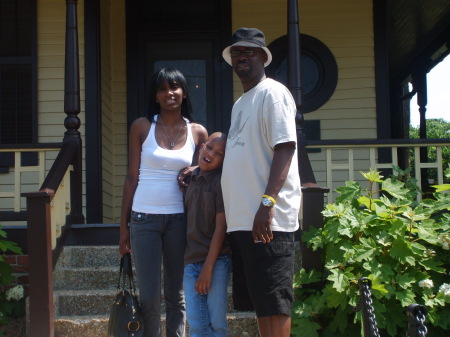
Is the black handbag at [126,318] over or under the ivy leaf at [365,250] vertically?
under

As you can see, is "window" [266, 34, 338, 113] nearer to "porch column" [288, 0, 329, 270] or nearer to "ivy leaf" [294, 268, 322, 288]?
"porch column" [288, 0, 329, 270]

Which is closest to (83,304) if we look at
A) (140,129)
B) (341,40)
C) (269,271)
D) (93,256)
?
(93,256)

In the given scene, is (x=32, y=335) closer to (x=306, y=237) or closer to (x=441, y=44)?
(x=306, y=237)

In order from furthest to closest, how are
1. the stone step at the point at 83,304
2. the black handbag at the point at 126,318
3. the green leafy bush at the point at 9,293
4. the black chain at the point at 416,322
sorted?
1. the green leafy bush at the point at 9,293
2. the stone step at the point at 83,304
3. the black handbag at the point at 126,318
4. the black chain at the point at 416,322

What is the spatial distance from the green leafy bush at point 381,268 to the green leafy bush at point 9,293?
2.24m

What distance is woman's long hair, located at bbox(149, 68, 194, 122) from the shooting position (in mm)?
3697

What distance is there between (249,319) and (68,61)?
2996 millimetres

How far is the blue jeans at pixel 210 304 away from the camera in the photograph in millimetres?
→ 3275

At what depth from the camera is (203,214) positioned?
3398mm

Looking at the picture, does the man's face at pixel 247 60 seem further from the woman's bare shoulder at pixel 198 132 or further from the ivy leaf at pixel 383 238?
the ivy leaf at pixel 383 238

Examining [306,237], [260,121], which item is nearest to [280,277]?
[260,121]

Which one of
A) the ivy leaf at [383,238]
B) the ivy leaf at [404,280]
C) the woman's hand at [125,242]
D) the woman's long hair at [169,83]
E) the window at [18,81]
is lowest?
the ivy leaf at [404,280]

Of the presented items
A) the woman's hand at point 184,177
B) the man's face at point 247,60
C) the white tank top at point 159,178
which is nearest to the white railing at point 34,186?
the white tank top at point 159,178

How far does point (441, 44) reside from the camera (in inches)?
447
